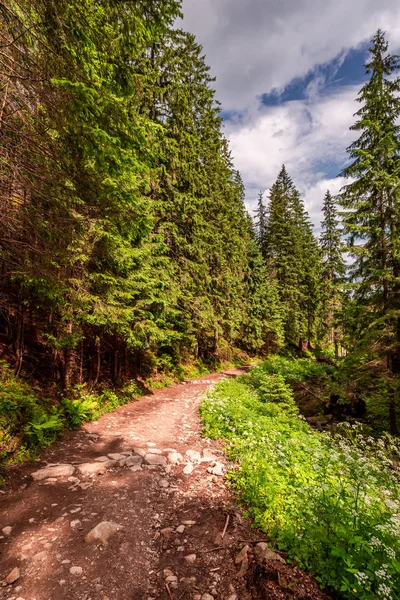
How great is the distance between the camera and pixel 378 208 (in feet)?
39.0

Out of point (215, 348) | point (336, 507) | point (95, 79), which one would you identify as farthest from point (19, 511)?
point (215, 348)

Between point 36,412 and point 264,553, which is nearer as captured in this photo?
point 264,553

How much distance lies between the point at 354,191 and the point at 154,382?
1385cm

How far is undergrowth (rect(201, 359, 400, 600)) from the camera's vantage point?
2.80 metres

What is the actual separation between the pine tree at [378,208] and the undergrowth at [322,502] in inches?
276

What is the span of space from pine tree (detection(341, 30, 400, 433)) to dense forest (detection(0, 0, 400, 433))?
7cm

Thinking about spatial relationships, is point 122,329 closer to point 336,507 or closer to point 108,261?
point 108,261

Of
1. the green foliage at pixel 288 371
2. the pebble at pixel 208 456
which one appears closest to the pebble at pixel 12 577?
the pebble at pixel 208 456

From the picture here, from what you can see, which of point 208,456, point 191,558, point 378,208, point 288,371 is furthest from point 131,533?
point 288,371

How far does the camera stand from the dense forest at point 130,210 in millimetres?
4605

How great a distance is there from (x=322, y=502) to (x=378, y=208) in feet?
40.9

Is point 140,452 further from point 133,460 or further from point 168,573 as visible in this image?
point 168,573

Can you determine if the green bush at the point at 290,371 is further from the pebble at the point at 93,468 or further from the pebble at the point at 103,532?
the pebble at the point at 103,532

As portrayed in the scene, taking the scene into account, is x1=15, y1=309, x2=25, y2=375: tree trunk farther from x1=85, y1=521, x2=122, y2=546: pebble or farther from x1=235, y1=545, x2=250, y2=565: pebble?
x1=235, y1=545, x2=250, y2=565: pebble
